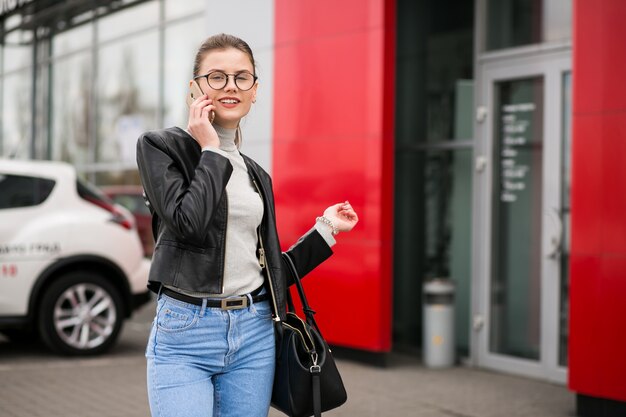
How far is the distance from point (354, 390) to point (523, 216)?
2174mm

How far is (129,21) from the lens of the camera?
15.8 meters

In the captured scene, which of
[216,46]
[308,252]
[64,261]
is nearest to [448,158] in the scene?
[64,261]

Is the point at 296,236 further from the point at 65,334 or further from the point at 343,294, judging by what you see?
the point at 65,334

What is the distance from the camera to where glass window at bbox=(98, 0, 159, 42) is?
15.1 metres

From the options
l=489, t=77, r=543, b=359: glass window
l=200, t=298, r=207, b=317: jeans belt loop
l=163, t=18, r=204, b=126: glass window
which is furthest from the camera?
l=163, t=18, r=204, b=126: glass window

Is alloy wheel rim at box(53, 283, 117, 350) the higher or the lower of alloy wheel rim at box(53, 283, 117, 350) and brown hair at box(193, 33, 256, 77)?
the lower

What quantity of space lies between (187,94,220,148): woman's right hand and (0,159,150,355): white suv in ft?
19.8

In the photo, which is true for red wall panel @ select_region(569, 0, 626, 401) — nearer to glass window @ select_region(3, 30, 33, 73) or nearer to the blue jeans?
the blue jeans

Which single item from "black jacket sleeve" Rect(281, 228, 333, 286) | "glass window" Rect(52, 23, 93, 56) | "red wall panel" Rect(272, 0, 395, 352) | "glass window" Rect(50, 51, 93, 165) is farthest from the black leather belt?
"glass window" Rect(52, 23, 93, 56)

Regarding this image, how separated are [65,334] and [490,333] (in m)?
3.79

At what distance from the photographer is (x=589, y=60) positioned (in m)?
6.23

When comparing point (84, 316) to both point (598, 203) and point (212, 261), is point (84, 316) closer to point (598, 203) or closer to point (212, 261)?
point (598, 203)

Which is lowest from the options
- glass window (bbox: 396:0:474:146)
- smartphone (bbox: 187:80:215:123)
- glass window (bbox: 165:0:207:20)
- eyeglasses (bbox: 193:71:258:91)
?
smartphone (bbox: 187:80:215:123)

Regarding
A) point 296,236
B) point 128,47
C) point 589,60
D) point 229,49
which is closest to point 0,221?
point 296,236
